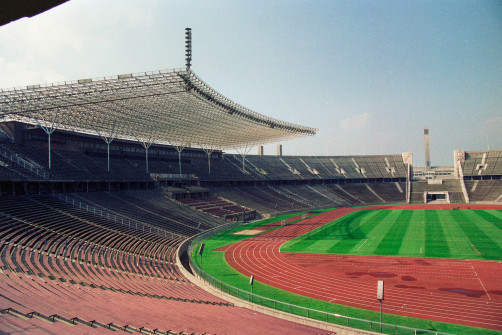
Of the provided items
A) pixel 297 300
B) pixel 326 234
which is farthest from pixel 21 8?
pixel 326 234

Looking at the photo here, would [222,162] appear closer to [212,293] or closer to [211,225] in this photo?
[211,225]

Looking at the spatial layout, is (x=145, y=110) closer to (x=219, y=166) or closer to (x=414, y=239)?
(x=414, y=239)

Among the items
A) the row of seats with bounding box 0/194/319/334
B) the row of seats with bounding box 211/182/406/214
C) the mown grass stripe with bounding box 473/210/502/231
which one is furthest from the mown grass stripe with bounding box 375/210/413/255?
the row of seats with bounding box 211/182/406/214

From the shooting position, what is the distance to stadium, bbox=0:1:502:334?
1400 cm

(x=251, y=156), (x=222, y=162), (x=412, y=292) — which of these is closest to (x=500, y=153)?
(x=251, y=156)

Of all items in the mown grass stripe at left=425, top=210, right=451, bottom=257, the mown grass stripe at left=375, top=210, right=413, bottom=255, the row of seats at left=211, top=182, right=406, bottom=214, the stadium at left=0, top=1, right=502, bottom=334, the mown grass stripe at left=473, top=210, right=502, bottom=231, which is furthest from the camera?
the row of seats at left=211, top=182, right=406, bottom=214

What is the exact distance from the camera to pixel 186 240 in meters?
33.9

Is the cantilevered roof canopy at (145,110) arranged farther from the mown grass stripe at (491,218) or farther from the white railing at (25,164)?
the mown grass stripe at (491,218)

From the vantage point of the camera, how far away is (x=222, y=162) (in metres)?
80.9

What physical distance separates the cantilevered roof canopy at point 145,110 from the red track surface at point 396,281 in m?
16.1

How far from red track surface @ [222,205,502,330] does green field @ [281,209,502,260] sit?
2593 millimetres

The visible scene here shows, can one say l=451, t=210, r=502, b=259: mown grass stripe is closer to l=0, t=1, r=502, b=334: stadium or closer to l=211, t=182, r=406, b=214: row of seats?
l=0, t=1, r=502, b=334: stadium

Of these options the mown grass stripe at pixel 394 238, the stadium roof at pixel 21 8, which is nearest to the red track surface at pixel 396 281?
the mown grass stripe at pixel 394 238

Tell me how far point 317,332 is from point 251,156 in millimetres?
75479
